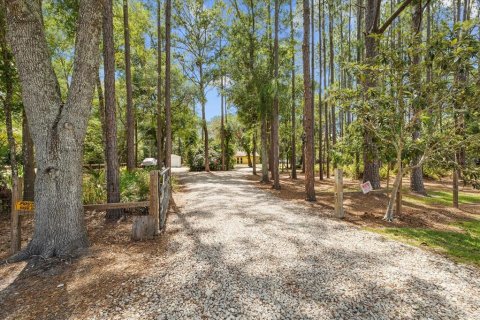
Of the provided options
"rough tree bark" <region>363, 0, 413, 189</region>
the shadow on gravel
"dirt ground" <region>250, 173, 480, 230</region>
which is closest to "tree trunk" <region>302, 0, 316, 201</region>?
"dirt ground" <region>250, 173, 480, 230</region>

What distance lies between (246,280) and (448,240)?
13.7ft

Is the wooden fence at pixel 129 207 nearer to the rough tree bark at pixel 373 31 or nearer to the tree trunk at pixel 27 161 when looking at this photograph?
the tree trunk at pixel 27 161

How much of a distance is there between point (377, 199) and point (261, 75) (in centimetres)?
Result: 837

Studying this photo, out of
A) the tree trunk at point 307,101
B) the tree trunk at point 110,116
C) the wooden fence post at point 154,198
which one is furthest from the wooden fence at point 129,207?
the tree trunk at point 307,101

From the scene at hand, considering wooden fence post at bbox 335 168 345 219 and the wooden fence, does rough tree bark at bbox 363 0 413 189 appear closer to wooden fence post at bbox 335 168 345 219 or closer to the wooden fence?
wooden fence post at bbox 335 168 345 219

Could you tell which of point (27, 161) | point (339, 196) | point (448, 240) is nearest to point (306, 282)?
point (448, 240)

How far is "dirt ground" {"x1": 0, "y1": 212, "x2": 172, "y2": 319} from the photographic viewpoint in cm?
271

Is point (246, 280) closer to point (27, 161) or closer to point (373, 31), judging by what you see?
point (27, 161)

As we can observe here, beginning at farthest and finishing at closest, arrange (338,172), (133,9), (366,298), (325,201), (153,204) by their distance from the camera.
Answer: (133,9)
(325,201)
(338,172)
(153,204)
(366,298)

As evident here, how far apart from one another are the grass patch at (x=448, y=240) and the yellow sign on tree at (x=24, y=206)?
21.1 feet

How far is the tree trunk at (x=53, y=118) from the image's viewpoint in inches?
150

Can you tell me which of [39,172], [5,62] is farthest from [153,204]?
[5,62]

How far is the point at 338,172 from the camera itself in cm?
644

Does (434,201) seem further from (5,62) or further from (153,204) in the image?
(5,62)
